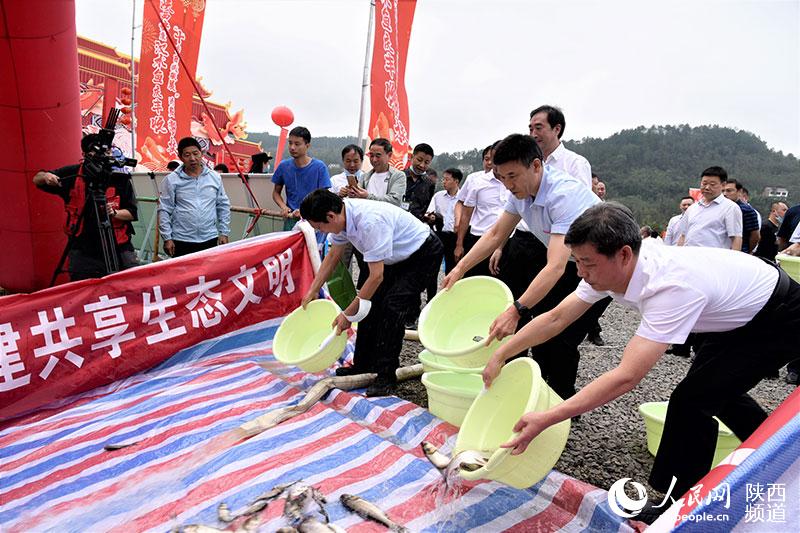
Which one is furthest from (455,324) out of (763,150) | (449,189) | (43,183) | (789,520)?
(763,150)

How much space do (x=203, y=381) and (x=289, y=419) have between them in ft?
2.71

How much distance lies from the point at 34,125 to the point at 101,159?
1505 millimetres

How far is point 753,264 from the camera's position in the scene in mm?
1761

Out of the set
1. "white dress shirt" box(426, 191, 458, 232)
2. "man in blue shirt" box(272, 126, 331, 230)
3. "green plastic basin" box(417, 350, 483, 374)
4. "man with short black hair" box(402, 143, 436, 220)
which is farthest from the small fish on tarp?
"white dress shirt" box(426, 191, 458, 232)

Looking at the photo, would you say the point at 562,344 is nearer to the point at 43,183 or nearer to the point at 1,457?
the point at 1,457

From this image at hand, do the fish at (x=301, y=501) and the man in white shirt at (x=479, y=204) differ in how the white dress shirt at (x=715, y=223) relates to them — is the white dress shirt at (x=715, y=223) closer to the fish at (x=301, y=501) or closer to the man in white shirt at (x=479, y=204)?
the man in white shirt at (x=479, y=204)

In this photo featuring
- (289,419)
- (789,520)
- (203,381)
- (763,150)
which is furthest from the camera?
(763,150)

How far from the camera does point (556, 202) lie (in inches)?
98.0

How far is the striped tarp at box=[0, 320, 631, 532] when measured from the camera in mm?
1878

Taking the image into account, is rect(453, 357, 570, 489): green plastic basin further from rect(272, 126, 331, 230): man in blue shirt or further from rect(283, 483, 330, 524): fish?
rect(272, 126, 331, 230): man in blue shirt

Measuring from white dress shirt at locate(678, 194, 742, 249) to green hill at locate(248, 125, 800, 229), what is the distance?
18.9 meters

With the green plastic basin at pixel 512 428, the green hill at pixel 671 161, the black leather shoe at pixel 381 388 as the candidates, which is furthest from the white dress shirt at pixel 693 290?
the green hill at pixel 671 161

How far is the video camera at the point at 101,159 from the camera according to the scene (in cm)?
352

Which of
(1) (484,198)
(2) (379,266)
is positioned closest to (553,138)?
(2) (379,266)
